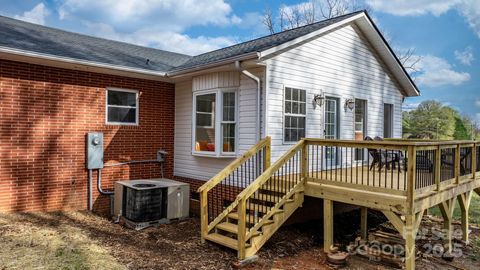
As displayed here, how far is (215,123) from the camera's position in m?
7.57

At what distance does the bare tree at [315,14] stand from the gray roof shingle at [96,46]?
51.0ft

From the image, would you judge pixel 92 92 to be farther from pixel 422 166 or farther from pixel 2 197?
pixel 422 166

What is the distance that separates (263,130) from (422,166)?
2890 mm

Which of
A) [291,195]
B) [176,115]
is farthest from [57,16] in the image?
[291,195]

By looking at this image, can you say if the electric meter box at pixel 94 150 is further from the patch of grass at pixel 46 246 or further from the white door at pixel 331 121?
the white door at pixel 331 121

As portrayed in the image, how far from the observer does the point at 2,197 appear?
6617mm

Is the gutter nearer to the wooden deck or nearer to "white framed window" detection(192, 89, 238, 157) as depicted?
"white framed window" detection(192, 89, 238, 157)

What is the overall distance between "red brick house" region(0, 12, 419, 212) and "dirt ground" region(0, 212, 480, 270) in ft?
3.85

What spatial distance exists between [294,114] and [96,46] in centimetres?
562

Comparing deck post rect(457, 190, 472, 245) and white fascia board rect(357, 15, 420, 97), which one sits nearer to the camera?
deck post rect(457, 190, 472, 245)

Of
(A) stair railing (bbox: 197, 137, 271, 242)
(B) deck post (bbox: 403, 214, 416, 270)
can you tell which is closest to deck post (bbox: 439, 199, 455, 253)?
(B) deck post (bbox: 403, 214, 416, 270)

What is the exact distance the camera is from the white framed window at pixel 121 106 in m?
8.04

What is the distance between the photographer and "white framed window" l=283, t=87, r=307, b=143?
720cm

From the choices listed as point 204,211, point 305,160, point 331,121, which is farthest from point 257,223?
point 331,121
